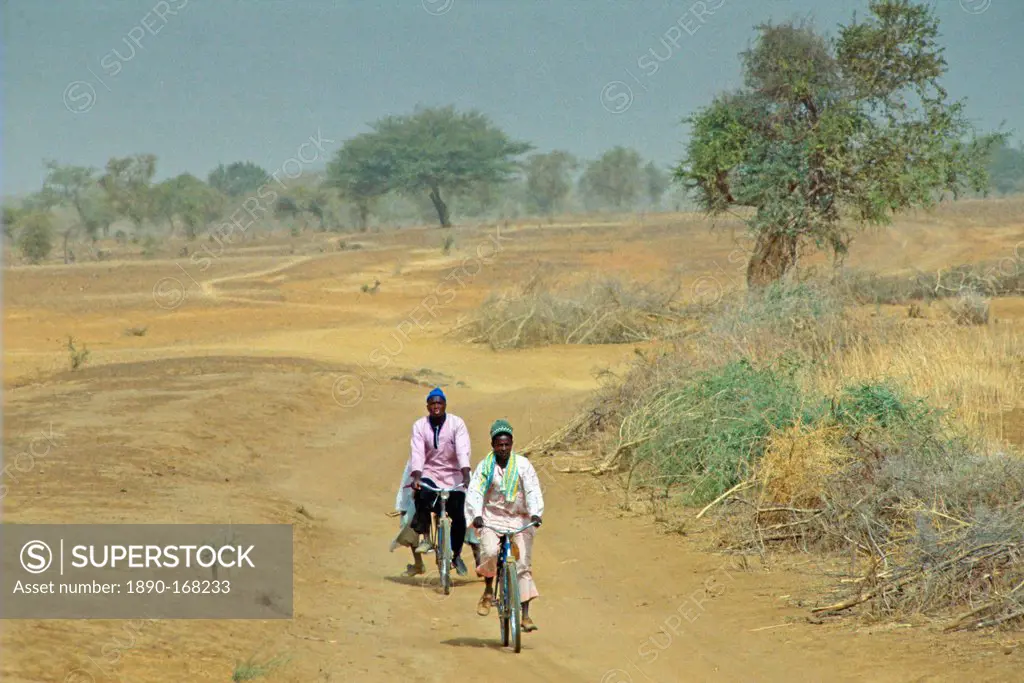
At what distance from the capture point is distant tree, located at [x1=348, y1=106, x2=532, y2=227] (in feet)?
253

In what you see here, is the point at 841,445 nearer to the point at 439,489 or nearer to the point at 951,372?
the point at 439,489

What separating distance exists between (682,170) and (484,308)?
502 cm

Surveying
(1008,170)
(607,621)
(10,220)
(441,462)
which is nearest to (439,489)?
(441,462)

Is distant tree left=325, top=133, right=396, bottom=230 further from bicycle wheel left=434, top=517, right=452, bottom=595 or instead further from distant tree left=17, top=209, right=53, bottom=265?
bicycle wheel left=434, top=517, right=452, bottom=595

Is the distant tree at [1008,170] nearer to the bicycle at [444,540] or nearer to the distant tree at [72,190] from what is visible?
the distant tree at [72,190]

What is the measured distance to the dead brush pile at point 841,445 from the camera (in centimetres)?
827

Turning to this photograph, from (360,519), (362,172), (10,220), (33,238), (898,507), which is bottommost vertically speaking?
(360,519)

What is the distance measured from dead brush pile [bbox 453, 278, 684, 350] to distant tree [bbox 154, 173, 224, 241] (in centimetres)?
5101

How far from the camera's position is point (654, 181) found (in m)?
125

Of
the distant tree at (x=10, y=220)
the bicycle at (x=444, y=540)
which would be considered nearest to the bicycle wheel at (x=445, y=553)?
the bicycle at (x=444, y=540)

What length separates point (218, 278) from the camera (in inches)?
1863

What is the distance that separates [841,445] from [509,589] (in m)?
4.15

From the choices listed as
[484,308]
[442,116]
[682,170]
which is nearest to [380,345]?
[484,308]

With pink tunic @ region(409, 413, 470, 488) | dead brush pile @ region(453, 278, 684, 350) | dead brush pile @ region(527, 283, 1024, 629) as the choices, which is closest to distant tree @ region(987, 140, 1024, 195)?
dead brush pile @ region(453, 278, 684, 350)
